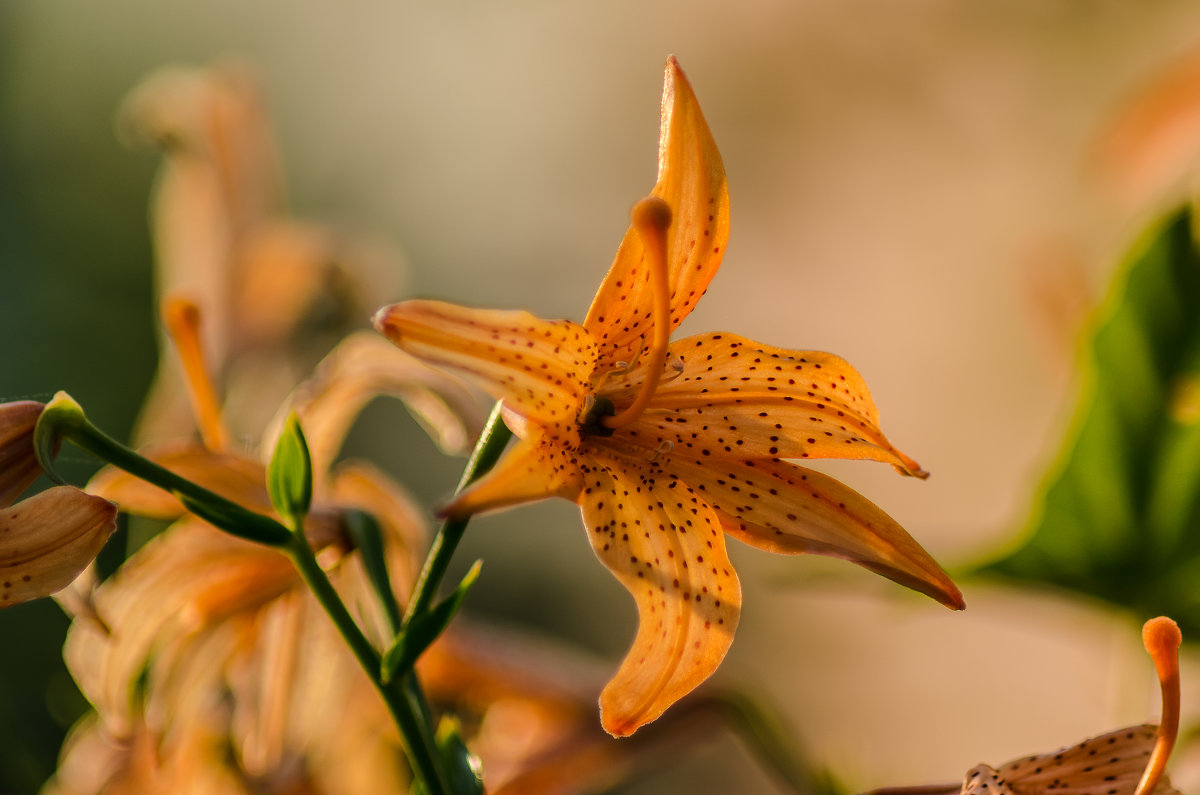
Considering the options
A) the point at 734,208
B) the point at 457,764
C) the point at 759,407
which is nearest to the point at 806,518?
the point at 759,407

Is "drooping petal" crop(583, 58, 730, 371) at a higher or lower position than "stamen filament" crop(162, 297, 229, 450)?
higher

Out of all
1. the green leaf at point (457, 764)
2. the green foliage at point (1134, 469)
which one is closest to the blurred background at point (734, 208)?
the green foliage at point (1134, 469)

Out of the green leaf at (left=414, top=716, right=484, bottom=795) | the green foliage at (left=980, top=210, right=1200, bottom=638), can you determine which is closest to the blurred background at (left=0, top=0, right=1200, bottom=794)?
the green foliage at (left=980, top=210, right=1200, bottom=638)

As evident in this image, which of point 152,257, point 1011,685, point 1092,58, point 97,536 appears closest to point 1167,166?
point 97,536

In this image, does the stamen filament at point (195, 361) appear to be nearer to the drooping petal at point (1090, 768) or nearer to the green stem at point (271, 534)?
the green stem at point (271, 534)

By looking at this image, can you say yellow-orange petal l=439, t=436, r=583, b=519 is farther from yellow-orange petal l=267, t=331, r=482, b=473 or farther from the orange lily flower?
yellow-orange petal l=267, t=331, r=482, b=473

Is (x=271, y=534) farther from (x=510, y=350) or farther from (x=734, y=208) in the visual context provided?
(x=734, y=208)
